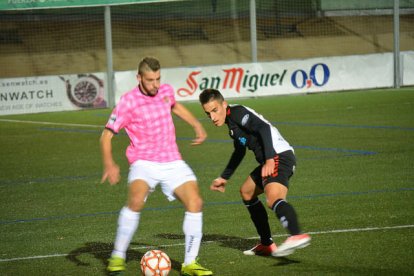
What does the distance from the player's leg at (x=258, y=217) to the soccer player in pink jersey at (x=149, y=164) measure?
1.09 meters

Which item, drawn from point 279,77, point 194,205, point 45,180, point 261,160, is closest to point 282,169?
point 261,160

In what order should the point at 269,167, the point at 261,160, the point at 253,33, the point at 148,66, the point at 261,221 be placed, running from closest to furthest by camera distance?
the point at 148,66
the point at 269,167
the point at 261,160
the point at 261,221
the point at 253,33

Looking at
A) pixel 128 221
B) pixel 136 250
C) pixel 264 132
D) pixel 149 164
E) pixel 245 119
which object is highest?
pixel 245 119

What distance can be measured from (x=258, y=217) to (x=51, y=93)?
18.8m

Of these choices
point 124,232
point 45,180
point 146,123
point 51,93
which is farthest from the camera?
point 51,93

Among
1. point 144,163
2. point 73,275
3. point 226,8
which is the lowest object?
point 73,275

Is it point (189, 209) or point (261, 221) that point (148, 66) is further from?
point (261, 221)

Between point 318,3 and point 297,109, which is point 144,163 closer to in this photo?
point 297,109

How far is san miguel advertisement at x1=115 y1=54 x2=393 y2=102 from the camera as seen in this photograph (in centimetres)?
2711

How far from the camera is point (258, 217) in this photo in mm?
8039

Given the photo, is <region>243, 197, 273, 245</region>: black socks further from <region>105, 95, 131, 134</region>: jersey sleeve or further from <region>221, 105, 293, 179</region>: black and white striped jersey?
<region>105, 95, 131, 134</region>: jersey sleeve

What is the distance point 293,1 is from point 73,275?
32.7 metres

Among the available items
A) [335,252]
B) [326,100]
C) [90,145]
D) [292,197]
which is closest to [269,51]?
[326,100]

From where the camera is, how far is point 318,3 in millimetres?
40156
